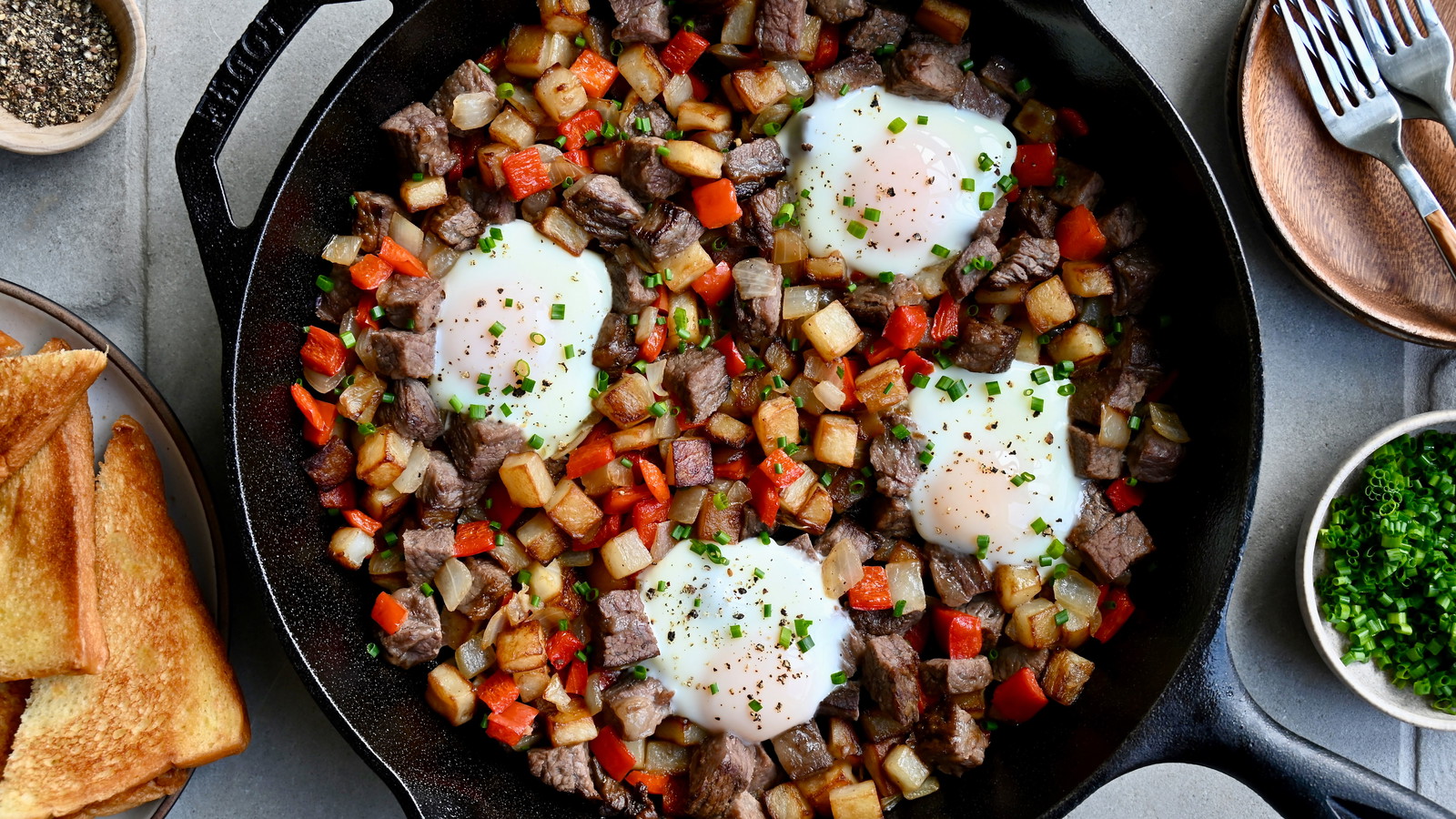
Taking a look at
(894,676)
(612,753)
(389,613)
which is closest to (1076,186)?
(894,676)

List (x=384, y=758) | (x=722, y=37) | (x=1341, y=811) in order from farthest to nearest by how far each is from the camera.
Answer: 1. (x=722, y=37)
2. (x=384, y=758)
3. (x=1341, y=811)

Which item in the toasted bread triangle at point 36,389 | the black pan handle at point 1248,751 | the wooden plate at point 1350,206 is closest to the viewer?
the black pan handle at point 1248,751

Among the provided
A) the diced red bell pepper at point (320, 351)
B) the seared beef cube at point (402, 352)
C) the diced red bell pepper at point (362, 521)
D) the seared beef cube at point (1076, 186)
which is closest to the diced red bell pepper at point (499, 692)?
the diced red bell pepper at point (362, 521)

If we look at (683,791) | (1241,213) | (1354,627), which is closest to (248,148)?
(683,791)

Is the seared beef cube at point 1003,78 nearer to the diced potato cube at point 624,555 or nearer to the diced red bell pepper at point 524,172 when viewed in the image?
the diced red bell pepper at point 524,172

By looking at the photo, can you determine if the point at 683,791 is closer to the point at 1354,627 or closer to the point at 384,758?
the point at 384,758

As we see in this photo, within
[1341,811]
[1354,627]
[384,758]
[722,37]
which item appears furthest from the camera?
[1354,627]

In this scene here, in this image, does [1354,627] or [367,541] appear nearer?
[367,541]

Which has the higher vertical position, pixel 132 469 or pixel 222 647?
pixel 132 469
